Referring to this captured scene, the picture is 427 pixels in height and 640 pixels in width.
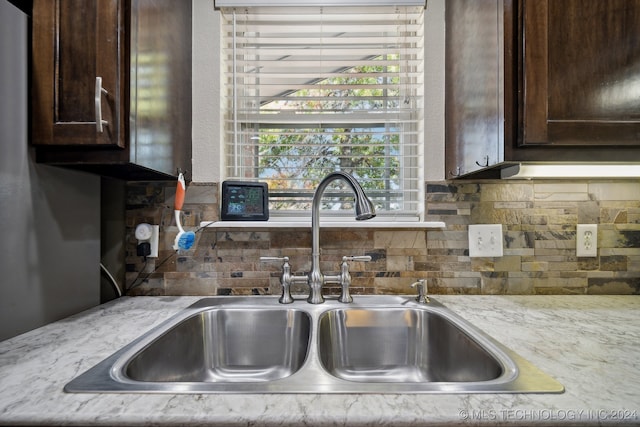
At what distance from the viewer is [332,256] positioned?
1188 mm

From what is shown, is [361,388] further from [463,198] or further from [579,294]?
[579,294]

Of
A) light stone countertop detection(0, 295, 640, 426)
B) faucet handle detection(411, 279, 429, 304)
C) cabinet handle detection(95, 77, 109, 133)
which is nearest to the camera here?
light stone countertop detection(0, 295, 640, 426)

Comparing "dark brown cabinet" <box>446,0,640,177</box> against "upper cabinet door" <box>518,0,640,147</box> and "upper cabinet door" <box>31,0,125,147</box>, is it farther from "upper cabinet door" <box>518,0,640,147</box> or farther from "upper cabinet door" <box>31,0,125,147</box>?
"upper cabinet door" <box>31,0,125,147</box>

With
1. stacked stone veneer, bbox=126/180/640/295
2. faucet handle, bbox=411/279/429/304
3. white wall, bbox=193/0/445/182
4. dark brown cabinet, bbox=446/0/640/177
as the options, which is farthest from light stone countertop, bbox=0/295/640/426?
white wall, bbox=193/0/445/182

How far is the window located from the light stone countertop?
676 millimetres

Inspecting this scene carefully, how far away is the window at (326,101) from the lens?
4.14 ft

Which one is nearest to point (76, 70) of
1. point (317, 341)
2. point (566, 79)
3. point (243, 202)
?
point (243, 202)

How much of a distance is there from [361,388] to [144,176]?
102 centimetres

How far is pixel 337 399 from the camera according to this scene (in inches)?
20.3

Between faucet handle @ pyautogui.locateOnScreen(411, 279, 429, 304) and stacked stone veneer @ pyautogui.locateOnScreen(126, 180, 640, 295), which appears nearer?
faucet handle @ pyautogui.locateOnScreen(411, 279, 429, 304)

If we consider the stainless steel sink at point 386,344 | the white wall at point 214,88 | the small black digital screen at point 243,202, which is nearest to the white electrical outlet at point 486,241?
the white wall at point 214,88

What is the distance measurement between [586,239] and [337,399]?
1236 mm

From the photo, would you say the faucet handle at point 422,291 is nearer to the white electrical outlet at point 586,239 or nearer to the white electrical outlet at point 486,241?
the white electrical outlet at point 486,241

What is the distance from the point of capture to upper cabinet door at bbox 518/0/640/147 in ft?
2.65
